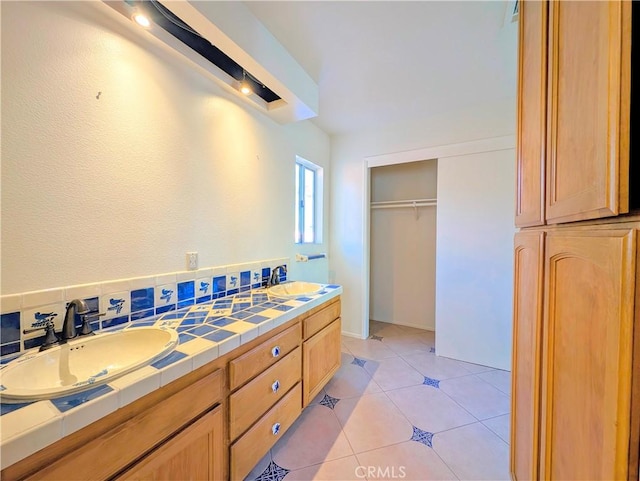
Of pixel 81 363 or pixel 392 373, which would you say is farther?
pixel 392 373

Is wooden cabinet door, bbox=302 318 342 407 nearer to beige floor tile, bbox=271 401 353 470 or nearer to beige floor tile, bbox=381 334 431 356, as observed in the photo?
beige floor tile, bbox=271 401 353 470

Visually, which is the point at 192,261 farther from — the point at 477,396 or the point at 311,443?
the point at 477,396

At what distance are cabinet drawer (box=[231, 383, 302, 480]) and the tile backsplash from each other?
2.58ft

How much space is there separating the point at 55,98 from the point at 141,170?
1.27 ft

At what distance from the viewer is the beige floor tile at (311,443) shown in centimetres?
142

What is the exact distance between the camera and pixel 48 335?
957 millimetres

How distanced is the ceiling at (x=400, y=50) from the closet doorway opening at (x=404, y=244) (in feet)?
3.33

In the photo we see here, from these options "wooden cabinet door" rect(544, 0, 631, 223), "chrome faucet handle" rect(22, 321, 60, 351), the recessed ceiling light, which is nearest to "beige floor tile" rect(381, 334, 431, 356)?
"wooden cabinet door" rect(544, 0, 631, 223)

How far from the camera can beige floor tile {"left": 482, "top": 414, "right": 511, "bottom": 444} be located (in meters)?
1.59

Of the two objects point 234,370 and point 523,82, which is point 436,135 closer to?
point 523,82

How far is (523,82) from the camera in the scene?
101cm

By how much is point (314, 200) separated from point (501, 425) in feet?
8.67

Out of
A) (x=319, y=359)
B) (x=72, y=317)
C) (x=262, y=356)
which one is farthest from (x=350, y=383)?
(x=72, y=317)

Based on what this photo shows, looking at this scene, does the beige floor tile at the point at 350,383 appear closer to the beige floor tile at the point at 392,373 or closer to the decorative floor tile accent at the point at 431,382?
the beige floor tile at the point at 392,373
